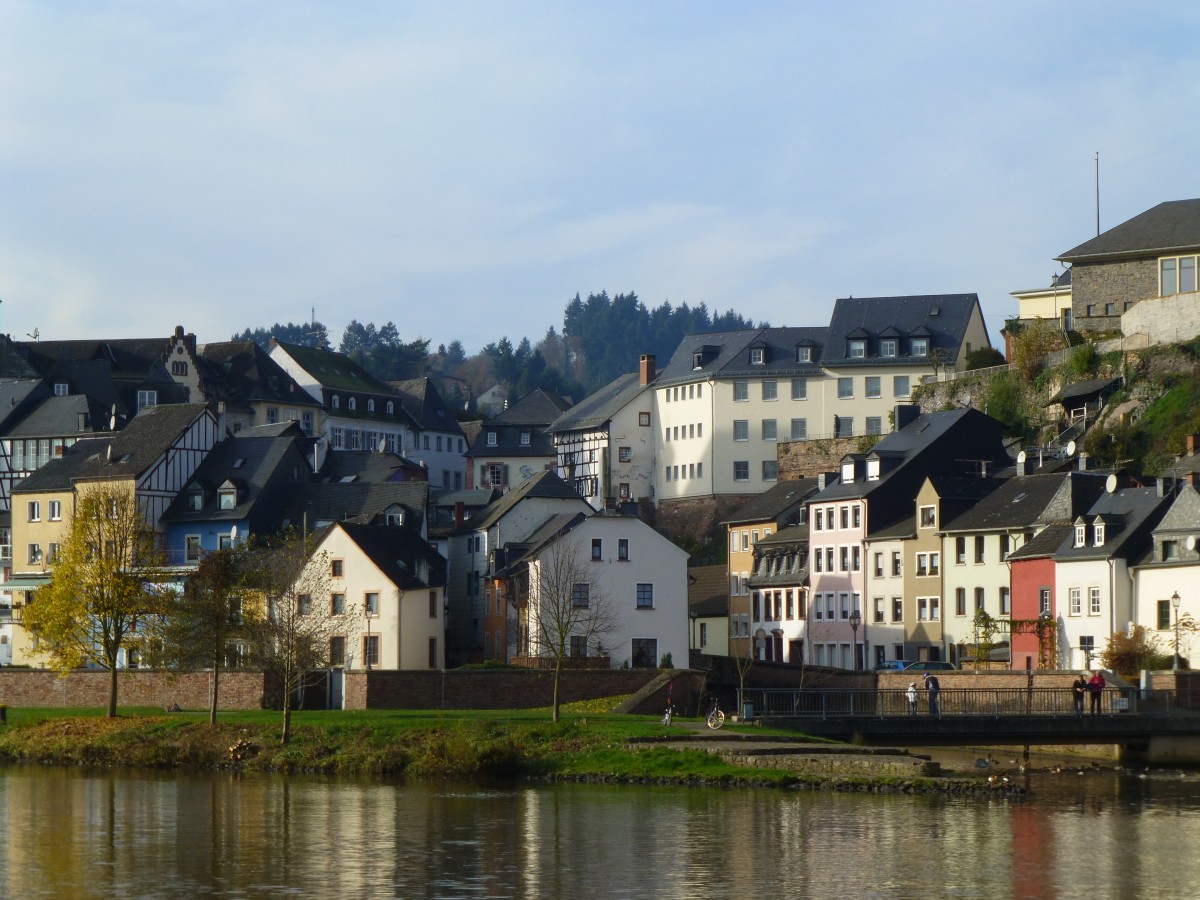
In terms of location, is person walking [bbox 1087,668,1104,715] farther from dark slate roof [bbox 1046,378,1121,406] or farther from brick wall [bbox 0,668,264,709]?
dark slate roof [bbox 1046,378,1121,406]

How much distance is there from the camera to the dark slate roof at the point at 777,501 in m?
104

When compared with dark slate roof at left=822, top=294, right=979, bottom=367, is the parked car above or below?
below

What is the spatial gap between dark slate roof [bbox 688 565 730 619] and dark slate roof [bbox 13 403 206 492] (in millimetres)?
27239

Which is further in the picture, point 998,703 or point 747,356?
point 747,356

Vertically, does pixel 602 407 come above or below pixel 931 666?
above

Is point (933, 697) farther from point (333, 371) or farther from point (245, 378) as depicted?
point (333, 371)

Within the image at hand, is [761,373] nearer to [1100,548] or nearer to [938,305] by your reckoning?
[938,305]

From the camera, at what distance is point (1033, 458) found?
3676 inches

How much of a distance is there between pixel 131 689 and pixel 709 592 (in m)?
38.5

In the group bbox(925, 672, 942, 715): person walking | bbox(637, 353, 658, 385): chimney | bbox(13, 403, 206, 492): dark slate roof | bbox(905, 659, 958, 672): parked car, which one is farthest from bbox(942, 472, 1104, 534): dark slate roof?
bbox(637, 353, 658, 385): chimney

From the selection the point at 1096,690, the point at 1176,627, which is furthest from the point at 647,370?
the point at 1096,690

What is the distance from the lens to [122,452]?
98.9 meters

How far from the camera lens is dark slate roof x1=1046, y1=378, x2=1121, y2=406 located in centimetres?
9812

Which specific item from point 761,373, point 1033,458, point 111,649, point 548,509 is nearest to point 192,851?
point 111,649
